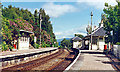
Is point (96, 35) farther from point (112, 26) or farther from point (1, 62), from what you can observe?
point (1, 62)

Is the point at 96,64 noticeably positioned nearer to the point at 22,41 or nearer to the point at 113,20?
the point at 113,20

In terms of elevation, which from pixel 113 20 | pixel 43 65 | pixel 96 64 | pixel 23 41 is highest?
pixel 113 20

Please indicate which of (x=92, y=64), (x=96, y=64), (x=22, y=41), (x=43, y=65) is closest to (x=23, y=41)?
(x=22, y=41)

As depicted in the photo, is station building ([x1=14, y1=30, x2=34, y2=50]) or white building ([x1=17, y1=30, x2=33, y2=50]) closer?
station building ([x1=14, y1=30, x2=34, y2=50])

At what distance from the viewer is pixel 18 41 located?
25.8 metres

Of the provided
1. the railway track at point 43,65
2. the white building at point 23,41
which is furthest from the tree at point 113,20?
the white building at point 23,41

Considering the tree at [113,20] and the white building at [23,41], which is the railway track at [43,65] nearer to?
the tree at [113,20]

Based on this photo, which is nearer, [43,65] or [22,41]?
[43,65]

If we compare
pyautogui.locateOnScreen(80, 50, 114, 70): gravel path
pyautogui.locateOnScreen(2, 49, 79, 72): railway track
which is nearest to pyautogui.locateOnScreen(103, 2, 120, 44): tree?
pyautogui.locateOnScreen(80, 50, 114, 70): gravel path

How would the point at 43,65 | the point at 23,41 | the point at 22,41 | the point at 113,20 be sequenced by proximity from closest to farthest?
the point at 43,65 < the point at 113,20 < the point at 22,41 < the point at 23,41

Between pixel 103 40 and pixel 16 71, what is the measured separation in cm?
2818

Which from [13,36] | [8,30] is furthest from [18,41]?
[8,30]

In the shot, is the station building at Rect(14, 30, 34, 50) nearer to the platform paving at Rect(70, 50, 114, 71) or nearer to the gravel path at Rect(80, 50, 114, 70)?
the platform paving at Rect(70, 50, 114, 71)

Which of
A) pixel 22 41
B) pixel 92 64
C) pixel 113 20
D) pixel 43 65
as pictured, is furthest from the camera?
pixel 22 41
